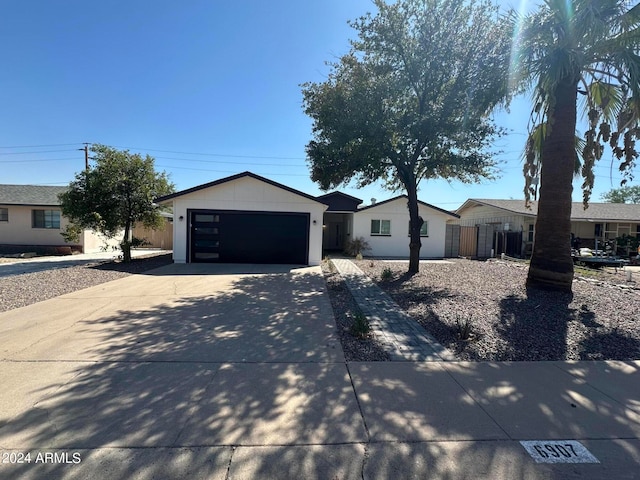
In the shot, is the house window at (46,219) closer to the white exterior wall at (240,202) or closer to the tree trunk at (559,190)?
the white exterior wall at (240,202)

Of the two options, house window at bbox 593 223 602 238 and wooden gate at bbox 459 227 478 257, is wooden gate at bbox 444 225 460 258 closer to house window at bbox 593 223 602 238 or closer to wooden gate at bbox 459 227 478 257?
wooden gate at bbox 459 227 478 257

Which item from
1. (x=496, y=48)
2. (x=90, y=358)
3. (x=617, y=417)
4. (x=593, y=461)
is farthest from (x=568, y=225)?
(x=90, y=358)

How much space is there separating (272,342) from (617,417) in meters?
3.84

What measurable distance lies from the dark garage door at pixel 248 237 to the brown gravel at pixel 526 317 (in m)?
5.47

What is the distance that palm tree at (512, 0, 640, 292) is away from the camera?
21.6ft

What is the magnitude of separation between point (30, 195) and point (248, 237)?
15.3m

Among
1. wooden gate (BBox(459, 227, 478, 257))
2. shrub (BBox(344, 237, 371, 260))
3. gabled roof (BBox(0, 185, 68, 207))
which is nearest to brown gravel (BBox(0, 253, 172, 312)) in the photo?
gabled roof (BBox(0, 185, 68, 207))

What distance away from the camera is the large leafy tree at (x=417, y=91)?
30.4ft

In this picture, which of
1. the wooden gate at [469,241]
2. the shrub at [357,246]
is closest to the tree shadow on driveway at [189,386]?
the shrub at [357,246]

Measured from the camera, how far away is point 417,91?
10031 mm

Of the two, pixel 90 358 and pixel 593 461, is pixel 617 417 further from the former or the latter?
pixel 90 358

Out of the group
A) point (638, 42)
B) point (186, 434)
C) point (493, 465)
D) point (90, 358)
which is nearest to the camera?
point (493, 465)

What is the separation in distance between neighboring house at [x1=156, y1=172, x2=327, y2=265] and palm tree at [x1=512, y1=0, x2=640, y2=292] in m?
8.32

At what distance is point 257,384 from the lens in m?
3.42
